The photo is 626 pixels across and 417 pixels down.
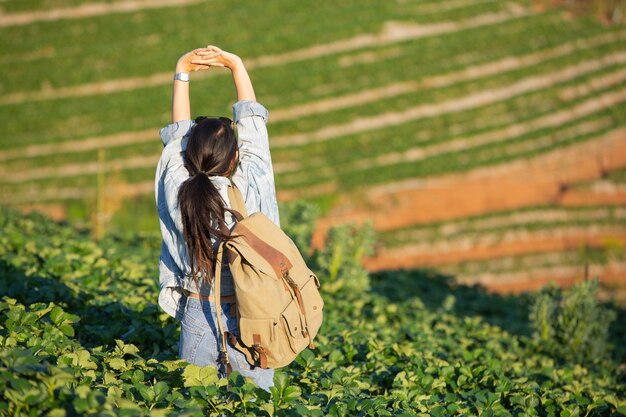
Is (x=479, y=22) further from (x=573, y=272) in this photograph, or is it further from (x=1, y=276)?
(x=1, y=276)

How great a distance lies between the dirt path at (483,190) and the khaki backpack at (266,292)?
18081mm

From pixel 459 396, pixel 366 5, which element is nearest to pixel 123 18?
pixel 366 5

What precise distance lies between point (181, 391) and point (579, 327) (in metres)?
6.10

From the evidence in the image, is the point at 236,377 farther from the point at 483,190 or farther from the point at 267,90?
the point at 267,90

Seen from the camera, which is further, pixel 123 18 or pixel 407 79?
pixel 123 18

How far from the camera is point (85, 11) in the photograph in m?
32.6

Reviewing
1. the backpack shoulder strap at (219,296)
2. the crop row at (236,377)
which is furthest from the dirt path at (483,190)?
the backpack shoulder strap at (219,296)

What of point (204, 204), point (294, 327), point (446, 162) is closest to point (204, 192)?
point (204, 204)

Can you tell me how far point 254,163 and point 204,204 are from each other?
0.46 m

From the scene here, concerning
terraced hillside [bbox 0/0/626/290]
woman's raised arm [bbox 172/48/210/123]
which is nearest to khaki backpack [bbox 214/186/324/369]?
woman's raised arm [bbox 172/48/210/123]

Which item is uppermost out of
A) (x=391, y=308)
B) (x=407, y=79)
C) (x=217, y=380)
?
(x=407, y=79)

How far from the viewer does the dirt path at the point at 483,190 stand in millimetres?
23984

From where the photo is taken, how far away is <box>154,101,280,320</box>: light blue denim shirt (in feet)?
12.7

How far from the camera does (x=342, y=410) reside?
14.3ft
